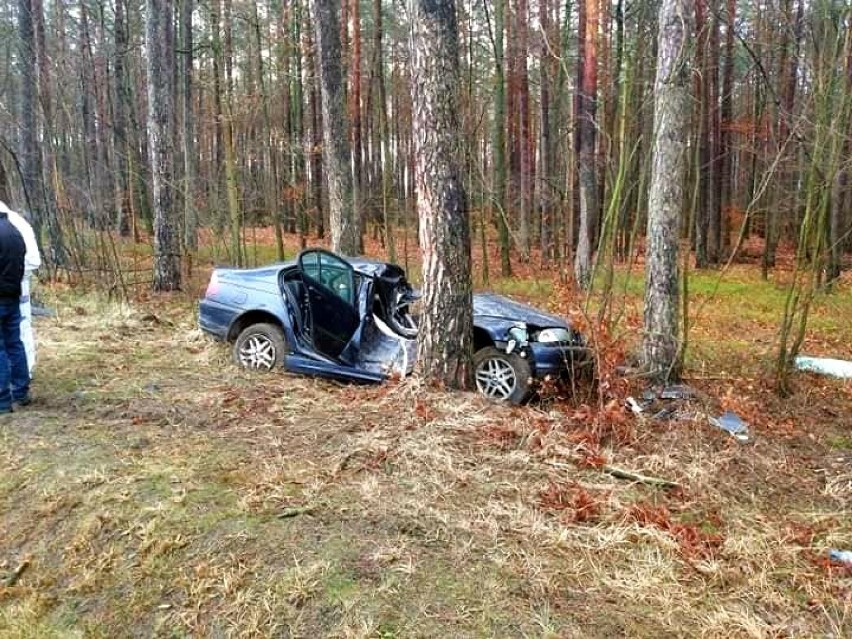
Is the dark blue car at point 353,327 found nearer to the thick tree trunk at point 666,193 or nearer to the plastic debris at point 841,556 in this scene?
the thick tree trunk at point 666,193

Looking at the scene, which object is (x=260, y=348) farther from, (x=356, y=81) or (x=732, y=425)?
(x=356, y=81)

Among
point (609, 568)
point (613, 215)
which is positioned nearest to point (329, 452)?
point (609, 568)

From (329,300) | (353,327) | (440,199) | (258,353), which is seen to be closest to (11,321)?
(258,353)

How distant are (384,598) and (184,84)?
20.0 metres

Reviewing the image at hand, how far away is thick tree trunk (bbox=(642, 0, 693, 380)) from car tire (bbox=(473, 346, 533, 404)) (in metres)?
1.34

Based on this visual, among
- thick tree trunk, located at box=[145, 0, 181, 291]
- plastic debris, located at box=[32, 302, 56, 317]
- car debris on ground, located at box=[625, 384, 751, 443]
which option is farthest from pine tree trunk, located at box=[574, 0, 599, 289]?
plastic debris, located at box=[32, 302, 56, 317]

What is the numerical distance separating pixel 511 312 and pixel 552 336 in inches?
21.4

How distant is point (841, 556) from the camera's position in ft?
11.0

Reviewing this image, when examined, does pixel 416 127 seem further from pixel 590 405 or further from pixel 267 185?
pixel 267 185

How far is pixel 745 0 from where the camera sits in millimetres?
20250

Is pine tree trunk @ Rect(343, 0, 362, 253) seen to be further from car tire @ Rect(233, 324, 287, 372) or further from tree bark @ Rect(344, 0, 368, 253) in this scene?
car tire @ Rect(233, 324, 287, 372)

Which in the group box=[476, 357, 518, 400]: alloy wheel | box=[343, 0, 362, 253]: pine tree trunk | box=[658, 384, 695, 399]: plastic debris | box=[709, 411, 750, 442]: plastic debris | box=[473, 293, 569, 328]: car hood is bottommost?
box=[709, 411, 750, 442]: plastic debris

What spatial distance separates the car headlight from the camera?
6.18m

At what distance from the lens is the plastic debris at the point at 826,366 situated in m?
7.60
